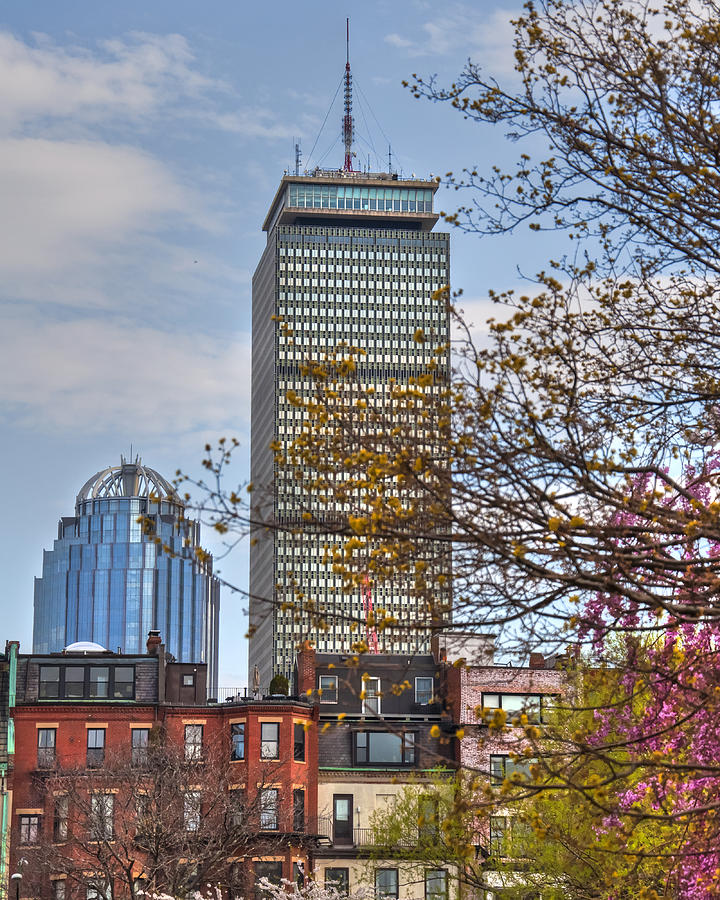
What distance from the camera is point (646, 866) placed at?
1325 inches

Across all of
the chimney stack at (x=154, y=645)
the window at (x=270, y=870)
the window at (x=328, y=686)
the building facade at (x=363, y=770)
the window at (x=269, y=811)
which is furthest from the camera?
the chimney stack at (x=154, y=645)

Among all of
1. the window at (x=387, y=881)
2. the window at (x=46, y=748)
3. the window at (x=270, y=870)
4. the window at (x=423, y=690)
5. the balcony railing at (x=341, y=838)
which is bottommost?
the window at (x=387, y=881)

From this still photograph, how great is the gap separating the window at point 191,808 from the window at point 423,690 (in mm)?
13621

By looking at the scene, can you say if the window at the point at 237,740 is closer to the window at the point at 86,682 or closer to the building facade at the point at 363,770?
the building facade at the point at 363,770

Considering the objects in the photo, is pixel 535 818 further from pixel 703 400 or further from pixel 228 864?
pixel 228 864

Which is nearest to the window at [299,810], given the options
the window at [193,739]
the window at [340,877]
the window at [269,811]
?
the window at [269,811]

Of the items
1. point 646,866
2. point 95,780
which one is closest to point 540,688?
point 95,780

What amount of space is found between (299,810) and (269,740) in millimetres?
3243

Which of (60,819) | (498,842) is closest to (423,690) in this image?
(60,819)

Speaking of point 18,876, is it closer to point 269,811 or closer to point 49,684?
point 269,811

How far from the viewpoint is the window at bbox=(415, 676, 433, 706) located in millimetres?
68750

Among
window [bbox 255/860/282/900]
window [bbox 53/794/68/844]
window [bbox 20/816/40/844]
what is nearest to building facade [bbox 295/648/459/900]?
window [bbox 255/860/282/900]

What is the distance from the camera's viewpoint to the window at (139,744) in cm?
6191

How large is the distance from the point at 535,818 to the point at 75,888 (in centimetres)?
4801
